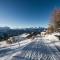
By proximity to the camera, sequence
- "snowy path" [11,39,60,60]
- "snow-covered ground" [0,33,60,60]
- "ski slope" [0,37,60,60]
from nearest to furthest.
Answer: "snowy path" [11,39,60,60] → "ski slope" [0,37,60,60] → "snow-covered ground" [0,33,60,60]

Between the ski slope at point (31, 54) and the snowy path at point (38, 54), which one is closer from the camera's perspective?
the snowy path at point (38, 54)

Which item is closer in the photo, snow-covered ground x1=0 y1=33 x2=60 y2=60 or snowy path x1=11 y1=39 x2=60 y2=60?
snowy path x1=11 y1=39 x2=60 y2=60

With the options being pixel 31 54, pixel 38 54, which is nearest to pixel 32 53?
pixel 31 54

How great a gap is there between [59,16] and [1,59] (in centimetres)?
3895

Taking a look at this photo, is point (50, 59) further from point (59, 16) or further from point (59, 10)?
point (59, 10)

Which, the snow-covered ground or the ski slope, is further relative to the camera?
the snow-covered ground

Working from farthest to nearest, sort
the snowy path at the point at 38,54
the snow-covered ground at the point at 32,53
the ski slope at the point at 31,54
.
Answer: the snow-covered ground at the point at 32,53 < the ski slope at the point at 31,54 < the snowy path at the point at 38,54

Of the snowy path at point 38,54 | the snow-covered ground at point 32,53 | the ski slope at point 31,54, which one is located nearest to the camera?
the snowy path at point 38,54

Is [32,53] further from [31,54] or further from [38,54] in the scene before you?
[38,54]

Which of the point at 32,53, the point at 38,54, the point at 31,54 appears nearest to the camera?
the point at 38,54

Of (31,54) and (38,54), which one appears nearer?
(38,54)

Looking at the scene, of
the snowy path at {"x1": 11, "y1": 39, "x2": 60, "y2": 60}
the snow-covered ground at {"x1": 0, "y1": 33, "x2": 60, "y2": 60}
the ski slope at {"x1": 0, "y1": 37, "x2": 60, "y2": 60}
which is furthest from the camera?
the snow-covered ground at {"x1": 0, "y1": 33, "x2": 60, "y2": 60}

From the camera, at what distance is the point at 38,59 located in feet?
48.9

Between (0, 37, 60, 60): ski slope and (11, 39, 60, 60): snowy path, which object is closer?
(11, 39, 60, 60): snowy path
